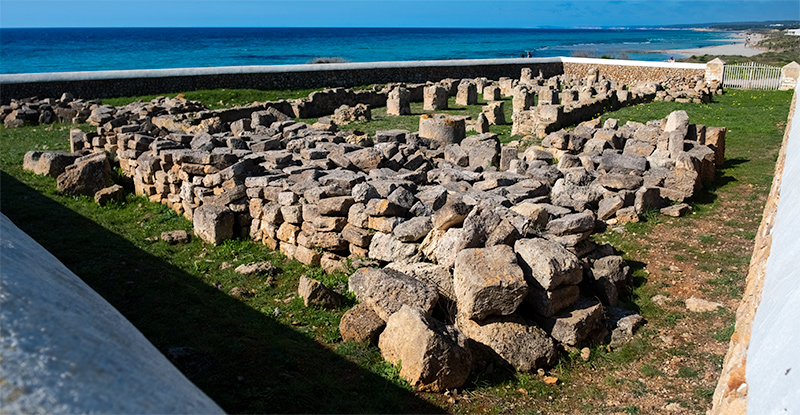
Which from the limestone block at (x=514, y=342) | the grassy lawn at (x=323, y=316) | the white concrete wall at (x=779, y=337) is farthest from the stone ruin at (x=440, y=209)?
the white concrete wall at (x=779, y=337)

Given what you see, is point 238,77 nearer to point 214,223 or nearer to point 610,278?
point 214,223

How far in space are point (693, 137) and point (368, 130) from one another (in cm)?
942

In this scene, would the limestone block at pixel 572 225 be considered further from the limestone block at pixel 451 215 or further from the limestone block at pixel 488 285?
the limestone block at pixel 488 285

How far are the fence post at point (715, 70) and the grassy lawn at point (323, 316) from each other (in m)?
18.4

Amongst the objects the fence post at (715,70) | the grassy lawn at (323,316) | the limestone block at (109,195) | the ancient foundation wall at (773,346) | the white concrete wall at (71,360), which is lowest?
the grassy lawn at (323,316)

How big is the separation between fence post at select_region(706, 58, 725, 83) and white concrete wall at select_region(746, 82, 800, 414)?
28.6 meters

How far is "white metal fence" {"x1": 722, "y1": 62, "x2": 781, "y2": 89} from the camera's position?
96.0 feet

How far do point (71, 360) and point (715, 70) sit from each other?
106 feet

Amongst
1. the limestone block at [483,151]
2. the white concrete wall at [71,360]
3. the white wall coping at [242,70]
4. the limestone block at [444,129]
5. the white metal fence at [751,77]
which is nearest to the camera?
the white concrete wall at [71,360]

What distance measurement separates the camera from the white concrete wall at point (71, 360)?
74.8 inches

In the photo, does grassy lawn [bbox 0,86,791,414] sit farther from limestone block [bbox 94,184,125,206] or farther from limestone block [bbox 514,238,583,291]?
limestone block [bbox 514,238,583,291]

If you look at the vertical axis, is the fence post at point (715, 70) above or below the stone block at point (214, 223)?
above

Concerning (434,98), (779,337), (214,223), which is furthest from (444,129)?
(779,337)

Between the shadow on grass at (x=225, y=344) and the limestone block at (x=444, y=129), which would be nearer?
the shadow on grass at (x=225, y=344)
